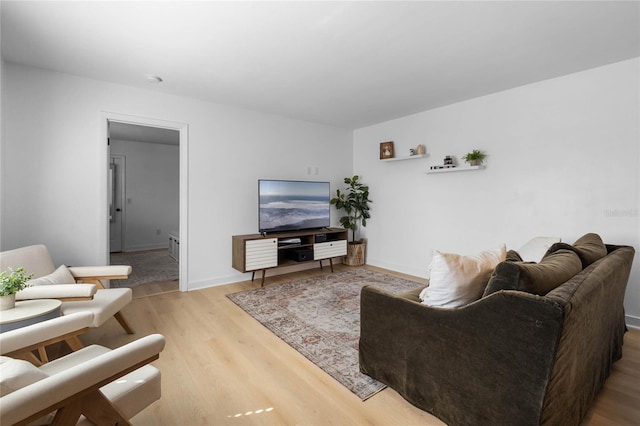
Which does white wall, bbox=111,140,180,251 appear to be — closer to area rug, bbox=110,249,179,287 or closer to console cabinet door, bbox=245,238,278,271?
area rug, bbox=110,249,179,287

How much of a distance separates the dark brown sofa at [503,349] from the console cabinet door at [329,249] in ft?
8.47

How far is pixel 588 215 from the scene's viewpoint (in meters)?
2.98

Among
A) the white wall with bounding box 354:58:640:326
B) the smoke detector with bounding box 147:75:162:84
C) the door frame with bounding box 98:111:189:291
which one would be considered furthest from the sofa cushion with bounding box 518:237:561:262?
the smoke detector with bounding box 147:75:162:84

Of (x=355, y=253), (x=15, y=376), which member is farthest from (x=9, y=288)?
(x=355, y=253)

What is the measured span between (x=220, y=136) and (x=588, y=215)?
169 inches

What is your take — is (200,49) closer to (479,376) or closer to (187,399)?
(187,399)

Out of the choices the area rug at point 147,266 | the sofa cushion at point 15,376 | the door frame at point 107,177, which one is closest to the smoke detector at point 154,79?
the door frame at point 107,177

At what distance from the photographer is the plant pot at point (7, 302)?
178 cm

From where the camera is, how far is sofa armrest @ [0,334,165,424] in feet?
2.67

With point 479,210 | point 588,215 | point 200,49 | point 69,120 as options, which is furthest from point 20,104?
point 588,215

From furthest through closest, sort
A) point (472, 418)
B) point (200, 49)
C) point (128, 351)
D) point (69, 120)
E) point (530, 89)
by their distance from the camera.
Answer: point (530, 89)
point (69, 120)
point (200, 49)
point (472, 418)
point (128, 351)

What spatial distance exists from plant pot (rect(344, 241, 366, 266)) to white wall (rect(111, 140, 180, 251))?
4.47 meters

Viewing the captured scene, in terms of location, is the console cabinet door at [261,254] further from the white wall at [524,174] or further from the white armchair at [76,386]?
the white armchair at [76,386]

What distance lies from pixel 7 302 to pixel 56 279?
1.91 ft
